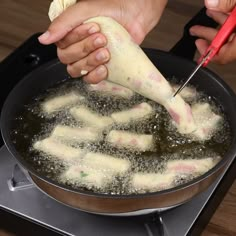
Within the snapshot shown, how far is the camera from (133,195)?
70 centimetres

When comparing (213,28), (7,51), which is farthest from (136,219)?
(7,51)

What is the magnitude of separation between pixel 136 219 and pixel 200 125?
198 mm

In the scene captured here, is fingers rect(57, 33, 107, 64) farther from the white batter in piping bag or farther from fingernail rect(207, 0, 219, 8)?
fingernail rect(207, 0, 219, 8)

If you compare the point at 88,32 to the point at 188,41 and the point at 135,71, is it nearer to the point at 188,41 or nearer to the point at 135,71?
the point at 135,71

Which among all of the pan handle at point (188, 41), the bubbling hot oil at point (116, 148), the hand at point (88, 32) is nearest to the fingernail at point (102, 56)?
the hand at point (88, 32)

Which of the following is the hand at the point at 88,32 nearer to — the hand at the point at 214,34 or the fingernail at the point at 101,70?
the fingernail at the point at 101,70

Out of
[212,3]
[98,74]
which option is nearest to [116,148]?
[98,74]

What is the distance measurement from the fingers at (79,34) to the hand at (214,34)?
0.69 feet

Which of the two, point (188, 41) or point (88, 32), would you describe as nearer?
point (88, 32)

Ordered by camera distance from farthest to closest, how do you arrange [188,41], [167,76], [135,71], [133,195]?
[188,41], [167,76], [135,71], [133,195]

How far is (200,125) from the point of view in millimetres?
883

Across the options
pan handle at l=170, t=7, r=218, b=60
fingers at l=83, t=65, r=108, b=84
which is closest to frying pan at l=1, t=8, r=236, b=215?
pan handle at l=170, t=7, r=218, b=60

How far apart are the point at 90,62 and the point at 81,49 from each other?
0.04 metres

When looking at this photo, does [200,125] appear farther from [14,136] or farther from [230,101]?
[14,136]
